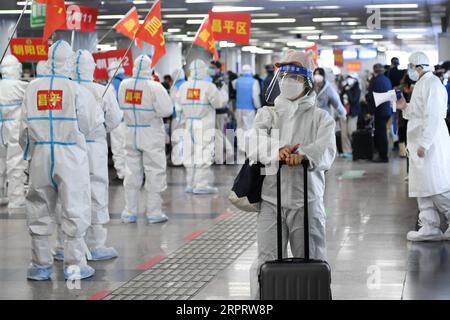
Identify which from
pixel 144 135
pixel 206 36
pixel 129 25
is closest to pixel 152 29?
pixel 129 25

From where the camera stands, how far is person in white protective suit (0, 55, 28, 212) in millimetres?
11641

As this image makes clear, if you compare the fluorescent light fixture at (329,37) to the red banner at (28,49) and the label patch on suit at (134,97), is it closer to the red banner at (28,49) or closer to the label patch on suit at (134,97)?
the red banner at (28,49)

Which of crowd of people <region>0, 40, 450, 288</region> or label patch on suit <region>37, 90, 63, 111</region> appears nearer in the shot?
crowd of people <region>0, 40, 450, 288</region>

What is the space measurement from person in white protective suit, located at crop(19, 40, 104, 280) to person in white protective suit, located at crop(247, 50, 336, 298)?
223cm

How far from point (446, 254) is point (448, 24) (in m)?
17.4

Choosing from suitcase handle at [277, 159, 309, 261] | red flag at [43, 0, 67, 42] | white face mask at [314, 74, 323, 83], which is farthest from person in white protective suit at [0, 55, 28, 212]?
suitcase handle at [277, 159, 309, 261]

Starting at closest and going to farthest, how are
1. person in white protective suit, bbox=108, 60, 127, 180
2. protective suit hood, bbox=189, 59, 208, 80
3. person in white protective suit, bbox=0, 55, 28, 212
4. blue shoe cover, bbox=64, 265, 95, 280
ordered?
blue shoe cover, bbox=64, 265, 95, 280
person in white protective suit, bbox=0, 55, 28, 212
protective suit hood, bbox=189, 59, 208, 80
person in white protective suit, bbox=108, 60, 127, 180

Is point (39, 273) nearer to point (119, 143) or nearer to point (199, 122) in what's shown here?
point (199, 122)

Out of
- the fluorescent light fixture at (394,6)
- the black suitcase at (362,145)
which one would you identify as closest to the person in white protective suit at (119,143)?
the black suitcase at (362,145)

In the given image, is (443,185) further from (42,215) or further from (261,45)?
(261,45)

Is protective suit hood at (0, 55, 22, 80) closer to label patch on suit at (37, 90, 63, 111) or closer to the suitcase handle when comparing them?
label patch on suit at (37, 90, 63, 111)

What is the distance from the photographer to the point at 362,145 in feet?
58.2

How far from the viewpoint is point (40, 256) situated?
282 inches

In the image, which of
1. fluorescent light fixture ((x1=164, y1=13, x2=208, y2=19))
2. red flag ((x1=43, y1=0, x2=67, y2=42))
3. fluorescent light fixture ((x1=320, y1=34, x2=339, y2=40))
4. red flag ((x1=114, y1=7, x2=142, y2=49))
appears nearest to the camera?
red flag ((x1=43, y1=0, x2=67, y2=42))
